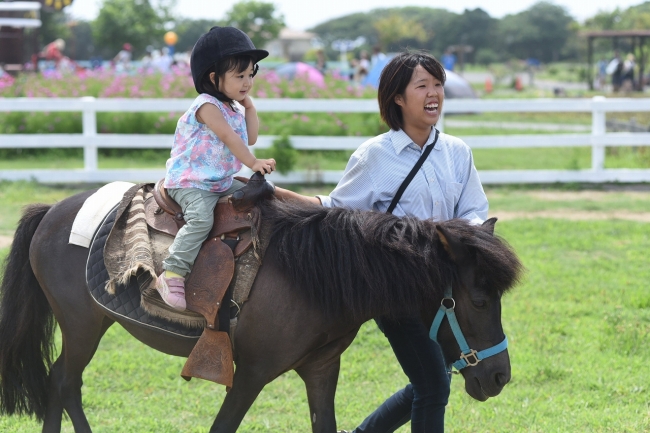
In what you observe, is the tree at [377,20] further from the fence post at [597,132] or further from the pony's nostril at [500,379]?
the pony's nostril at [500,379]

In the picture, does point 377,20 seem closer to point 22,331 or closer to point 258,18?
point 258,18

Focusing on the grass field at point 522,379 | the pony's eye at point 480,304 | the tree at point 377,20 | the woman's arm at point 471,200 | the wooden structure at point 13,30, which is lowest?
the grass field at point 522,379

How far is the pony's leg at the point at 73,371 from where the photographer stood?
11.6ft

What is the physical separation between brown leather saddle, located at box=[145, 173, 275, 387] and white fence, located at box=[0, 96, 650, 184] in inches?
300

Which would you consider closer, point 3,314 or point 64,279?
point 64,279

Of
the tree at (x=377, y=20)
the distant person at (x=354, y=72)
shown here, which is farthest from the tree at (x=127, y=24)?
the tree at (x=377, y=20)

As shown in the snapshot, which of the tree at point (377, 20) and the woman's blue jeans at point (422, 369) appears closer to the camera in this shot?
the woman's blue jeans at point (422, 369)

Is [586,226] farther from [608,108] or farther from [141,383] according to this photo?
[141,383]

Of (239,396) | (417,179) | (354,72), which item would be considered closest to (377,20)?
(354,72)

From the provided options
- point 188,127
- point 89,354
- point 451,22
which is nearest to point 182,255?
point 188,127

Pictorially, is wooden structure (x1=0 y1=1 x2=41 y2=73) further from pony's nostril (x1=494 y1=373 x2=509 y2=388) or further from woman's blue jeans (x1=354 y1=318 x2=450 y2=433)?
pony's nostril (x1=494 y1=373 x2=509 y2=388)

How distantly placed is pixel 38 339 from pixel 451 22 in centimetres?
11140

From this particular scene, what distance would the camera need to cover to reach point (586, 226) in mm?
8430

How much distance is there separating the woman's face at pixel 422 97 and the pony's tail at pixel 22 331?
1822 millimetres
